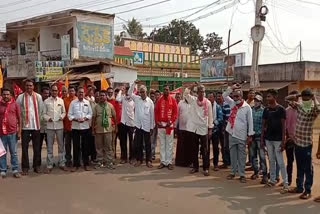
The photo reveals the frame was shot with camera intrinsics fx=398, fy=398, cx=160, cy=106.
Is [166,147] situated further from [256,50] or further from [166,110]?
[256,50]

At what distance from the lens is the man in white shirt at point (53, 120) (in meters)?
8.56

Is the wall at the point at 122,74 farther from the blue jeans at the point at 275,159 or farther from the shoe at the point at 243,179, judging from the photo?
the blue jeans at the point at 275,159

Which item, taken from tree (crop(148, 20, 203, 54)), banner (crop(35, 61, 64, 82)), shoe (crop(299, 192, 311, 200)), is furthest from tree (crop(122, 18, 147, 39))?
shoe (crop(299, 192, 311, 200))

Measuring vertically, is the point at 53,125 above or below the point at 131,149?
above

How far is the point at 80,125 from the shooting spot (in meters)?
8.77

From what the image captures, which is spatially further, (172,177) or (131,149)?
(131,149)

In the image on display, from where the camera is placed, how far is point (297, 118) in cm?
684

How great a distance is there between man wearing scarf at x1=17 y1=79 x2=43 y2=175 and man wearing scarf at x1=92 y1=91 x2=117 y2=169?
4.12 ft

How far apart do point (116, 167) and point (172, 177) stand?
153 cm

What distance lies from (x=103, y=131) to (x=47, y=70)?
1365 centimetres

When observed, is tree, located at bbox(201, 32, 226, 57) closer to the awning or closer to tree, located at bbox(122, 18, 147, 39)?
tree, located at bbox(122, 18, 147, 39)

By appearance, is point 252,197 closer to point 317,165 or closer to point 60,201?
point 60,201

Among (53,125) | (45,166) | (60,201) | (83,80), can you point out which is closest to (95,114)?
(53,125)

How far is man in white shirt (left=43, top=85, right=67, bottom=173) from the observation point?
28.1ft
